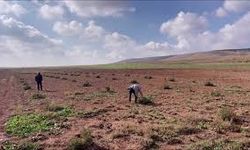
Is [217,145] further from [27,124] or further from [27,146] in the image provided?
[27,124]

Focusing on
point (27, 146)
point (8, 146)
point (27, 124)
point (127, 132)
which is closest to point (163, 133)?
point (127, 132)

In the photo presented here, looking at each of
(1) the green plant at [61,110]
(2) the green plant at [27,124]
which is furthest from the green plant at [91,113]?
(2) the green plant at [27,124]

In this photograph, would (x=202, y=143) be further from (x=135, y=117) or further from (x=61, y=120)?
(x=61, y=120)

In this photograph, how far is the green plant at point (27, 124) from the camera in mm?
19781

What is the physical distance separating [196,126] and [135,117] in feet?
13.7

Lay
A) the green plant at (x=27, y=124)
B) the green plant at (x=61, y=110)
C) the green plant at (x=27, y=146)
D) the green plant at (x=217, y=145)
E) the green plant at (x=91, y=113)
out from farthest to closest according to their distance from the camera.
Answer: the green plant at (x=61, y=110) → the green plant at (x=91, y=113) → the green plant at (x=27, y=124) → the green plant at (x=27, y=146) → the green plant at (x=217, y=145)

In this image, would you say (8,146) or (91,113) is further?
(91,113)

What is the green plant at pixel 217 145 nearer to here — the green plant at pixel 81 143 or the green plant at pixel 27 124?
the green plant at pixel 81 143

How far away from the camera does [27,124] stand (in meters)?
21.5

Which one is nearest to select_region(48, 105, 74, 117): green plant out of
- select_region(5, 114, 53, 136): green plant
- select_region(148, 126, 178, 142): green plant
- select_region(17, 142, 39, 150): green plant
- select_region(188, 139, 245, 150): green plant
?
select_region(5, 114, 53, 136): green plant

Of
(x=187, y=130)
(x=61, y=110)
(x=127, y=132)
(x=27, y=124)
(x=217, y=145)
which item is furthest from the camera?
(x=61, y=110)

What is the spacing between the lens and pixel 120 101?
100ft

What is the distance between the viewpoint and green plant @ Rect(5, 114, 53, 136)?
19781 mm

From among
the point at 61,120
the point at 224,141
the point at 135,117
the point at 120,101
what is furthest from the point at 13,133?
the point at 120,101
